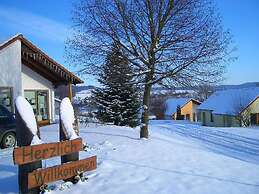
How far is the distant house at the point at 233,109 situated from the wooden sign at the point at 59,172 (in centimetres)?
4139

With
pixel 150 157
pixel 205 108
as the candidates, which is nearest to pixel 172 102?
pixel 205 108

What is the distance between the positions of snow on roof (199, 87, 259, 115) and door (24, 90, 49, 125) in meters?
30.4

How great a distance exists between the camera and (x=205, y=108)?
190 feet

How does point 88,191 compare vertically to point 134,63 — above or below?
below

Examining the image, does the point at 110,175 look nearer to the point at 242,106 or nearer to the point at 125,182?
the point at 125,182

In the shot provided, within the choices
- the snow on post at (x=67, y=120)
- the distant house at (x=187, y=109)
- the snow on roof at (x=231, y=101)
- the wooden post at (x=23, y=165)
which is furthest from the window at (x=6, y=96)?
the distant house at (x=187, y=109)

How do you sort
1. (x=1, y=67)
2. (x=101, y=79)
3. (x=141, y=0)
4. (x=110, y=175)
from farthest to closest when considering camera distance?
(x=1, y=67)
(x=101, y=79)
(x=141, y=0)
(x=110, y=175)

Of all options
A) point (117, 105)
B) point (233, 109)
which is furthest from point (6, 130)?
point (233, 109)

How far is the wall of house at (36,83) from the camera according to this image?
2214cm

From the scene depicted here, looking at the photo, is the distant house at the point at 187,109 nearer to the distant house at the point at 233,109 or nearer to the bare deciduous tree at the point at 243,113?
the distant house at the point at 233,109

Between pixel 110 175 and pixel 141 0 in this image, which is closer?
pixel 110 175

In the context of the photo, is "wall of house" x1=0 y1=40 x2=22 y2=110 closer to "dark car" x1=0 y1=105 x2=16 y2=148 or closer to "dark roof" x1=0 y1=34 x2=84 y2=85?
"dark roof" x1=0 y1=34 x2=84 y2=85

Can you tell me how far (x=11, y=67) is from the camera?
1875 cm

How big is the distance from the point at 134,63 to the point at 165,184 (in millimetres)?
8153
